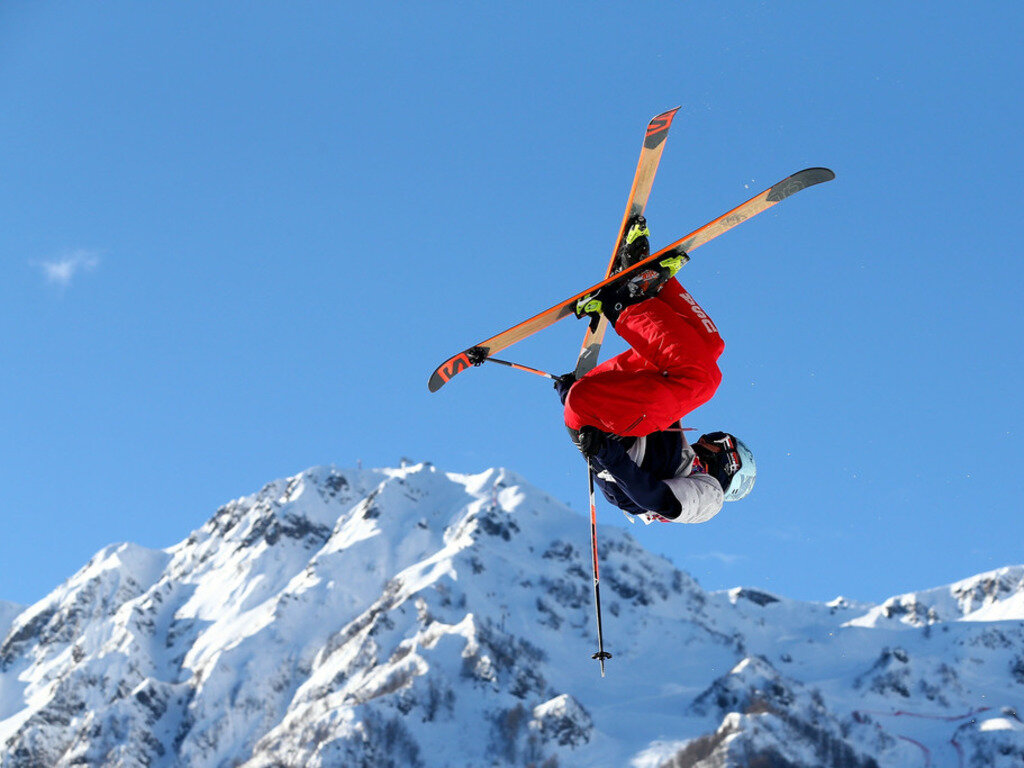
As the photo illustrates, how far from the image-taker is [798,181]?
770 cm

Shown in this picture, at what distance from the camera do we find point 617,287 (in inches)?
295

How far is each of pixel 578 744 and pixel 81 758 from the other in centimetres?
8418

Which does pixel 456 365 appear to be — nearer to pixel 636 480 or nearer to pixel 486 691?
pixel 636 480

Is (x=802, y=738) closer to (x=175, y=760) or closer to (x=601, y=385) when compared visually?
(x=175, y=760)

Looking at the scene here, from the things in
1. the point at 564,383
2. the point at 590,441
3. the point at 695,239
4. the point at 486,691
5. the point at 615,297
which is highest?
the point at 486,691

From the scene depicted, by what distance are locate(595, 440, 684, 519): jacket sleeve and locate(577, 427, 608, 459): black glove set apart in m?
0.12

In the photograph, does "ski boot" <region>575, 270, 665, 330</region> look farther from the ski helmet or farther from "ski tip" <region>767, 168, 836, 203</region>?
the ski helmet

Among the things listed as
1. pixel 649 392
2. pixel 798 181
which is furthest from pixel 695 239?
pixel 649 392

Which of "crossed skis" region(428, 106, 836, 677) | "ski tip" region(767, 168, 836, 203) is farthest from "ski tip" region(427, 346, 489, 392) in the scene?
"ski tip" region(767, 168, 836, 203)

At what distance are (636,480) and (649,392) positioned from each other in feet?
2.34

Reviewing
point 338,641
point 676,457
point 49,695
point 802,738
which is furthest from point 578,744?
point 676,457

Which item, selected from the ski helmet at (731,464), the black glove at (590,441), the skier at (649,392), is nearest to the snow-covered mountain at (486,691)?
the ski helmet at (731,464)

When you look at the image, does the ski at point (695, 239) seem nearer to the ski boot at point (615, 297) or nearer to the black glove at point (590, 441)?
the ski boot at point (615, 297)

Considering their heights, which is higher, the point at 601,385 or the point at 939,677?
the point at 939,677
